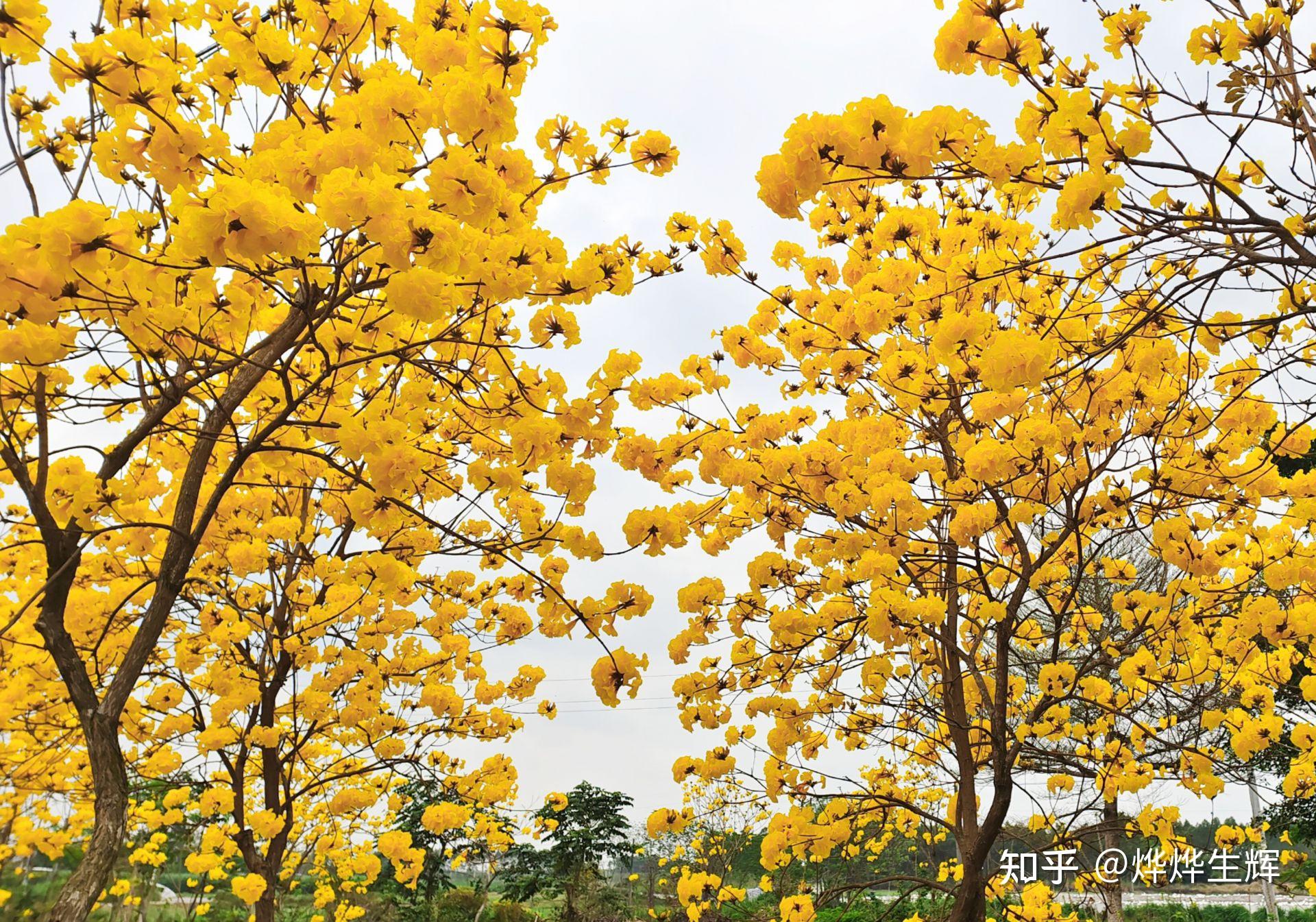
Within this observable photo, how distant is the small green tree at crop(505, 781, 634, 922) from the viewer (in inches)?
546

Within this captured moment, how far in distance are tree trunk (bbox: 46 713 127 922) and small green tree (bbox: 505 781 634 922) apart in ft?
41.4

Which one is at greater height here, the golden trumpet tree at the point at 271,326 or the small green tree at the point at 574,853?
the golden trumpet tree at the point at 271,326

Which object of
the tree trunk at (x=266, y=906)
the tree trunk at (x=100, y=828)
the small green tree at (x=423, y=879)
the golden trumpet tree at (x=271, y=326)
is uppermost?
the golden trumpet tree at (x=271, y=326)

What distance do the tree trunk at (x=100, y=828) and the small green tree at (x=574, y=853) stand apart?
12.6 meters

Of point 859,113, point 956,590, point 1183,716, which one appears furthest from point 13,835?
point 1183,716

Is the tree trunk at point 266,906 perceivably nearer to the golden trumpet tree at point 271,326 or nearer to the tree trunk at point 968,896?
the golden trumpet tree at point 271,326

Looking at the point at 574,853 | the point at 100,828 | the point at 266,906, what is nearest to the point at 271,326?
the point at 100,828

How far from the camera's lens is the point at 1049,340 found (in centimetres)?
240

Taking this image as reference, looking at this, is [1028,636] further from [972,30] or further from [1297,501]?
[972,30]

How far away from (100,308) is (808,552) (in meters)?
3.09

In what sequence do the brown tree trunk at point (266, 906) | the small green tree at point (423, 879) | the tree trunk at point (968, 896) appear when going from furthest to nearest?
the small green tree at point (423, 879), the brown tree trunk at point (266, 906), the tree trunk at point (968, 896)

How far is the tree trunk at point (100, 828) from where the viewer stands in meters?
1.95

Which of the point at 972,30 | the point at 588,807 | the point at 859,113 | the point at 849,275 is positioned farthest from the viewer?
the point at 588,807

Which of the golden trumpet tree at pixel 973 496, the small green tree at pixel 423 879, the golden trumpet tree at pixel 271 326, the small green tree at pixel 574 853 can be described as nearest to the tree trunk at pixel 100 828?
the golden trumpet tree at pixel 271 326
